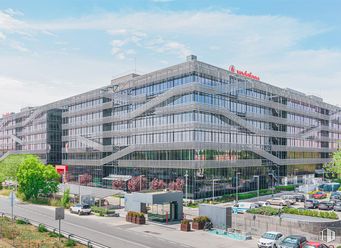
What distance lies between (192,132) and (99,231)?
1259 inches

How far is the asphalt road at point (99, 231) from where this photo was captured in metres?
37.8

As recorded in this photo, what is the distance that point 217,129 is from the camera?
251 ft

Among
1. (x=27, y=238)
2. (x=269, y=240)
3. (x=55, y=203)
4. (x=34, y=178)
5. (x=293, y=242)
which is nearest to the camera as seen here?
(x=293, y=242)

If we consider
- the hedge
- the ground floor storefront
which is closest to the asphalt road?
the hedge

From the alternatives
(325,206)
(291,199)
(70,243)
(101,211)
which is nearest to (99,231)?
(70,243)

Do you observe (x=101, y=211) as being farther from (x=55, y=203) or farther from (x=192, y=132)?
(x=192, y=132)

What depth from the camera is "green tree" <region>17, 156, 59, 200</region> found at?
70.2 metres

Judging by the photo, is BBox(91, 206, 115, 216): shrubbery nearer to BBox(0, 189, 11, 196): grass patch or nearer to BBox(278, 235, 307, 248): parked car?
BBox(278, 235, 307, 248): parked car

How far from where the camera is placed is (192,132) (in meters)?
71.5

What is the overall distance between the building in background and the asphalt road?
23.1 metres

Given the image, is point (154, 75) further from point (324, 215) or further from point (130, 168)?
point (324, 215)

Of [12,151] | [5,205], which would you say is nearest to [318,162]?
[5,205]

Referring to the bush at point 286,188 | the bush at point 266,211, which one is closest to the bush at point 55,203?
the bush at point 266,211

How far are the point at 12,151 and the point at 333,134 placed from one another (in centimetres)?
11843
